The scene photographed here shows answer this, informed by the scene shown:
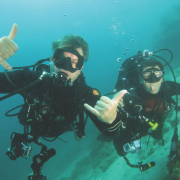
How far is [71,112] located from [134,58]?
393 cm

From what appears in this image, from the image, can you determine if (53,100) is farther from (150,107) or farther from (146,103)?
(150,107)

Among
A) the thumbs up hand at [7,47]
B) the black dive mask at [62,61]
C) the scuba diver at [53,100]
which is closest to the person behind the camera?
the thumbs up hand at [7,47]

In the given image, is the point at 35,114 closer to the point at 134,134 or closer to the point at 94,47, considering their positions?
the point at 134,134

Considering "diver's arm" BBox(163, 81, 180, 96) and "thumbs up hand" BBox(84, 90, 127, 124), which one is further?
"diver's arm" BBox(163, 81, 180, 96)

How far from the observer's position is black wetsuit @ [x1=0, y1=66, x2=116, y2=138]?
2.57 meters

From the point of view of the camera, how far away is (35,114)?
2.47 metres

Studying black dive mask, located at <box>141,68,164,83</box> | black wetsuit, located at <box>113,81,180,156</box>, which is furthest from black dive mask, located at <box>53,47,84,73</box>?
black wetsuit, located at <box>113,81,180,156</box>

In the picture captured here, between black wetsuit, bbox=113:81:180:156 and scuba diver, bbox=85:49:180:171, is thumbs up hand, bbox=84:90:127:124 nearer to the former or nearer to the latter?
scuba diver, bbox=85:49:180:171

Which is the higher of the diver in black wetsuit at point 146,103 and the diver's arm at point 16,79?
the diver's arm at point 16,79

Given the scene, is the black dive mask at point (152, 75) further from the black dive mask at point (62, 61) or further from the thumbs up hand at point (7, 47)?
the thumbs up hand at point (7, 47)

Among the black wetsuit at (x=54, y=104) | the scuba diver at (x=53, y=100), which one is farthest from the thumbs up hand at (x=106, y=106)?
the black wetsuit at (x=54, y=104)

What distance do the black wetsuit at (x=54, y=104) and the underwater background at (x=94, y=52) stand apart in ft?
9.55

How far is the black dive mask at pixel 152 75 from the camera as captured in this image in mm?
3738

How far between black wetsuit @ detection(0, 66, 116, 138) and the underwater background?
2.91 meters
